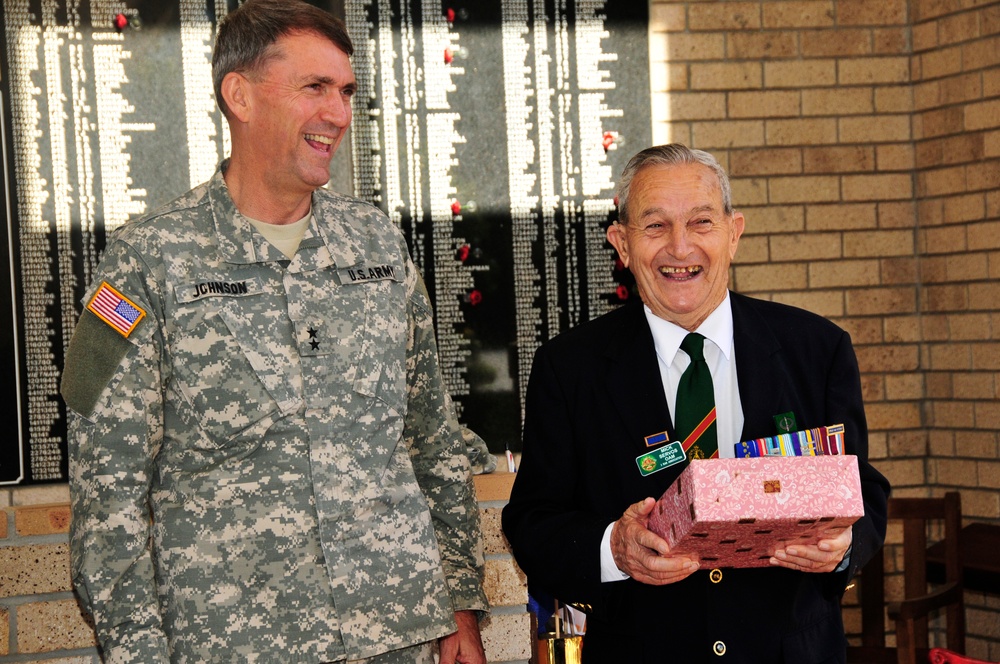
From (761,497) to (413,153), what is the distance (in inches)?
96.6

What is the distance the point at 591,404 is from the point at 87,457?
0.92 meters

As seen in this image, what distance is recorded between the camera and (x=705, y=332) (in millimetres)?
2104

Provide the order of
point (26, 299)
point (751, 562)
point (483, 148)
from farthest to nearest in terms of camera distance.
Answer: point (483, 148)
point (26, 299)
point (751, 562)

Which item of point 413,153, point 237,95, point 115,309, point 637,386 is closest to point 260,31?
point 237,95

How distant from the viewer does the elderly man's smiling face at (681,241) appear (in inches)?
83.1

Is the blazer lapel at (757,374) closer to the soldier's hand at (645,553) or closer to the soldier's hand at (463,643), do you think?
the soldier's hand at (645,553)

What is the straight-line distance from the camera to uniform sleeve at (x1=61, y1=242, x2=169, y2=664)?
1.91 metres

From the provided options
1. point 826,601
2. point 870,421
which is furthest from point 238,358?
point 870,421

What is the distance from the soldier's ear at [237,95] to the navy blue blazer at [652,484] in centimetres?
75

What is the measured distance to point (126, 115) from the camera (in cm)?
362

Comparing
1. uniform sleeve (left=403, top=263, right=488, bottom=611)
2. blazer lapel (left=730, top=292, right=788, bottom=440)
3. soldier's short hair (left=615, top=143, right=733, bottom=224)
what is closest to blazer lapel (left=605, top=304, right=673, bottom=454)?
blazer lapel (left=730, top=292, right=788, bottom=440)

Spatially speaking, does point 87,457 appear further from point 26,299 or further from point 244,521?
point 26,299

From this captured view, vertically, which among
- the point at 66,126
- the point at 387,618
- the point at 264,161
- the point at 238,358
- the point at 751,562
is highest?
the point at 66,126

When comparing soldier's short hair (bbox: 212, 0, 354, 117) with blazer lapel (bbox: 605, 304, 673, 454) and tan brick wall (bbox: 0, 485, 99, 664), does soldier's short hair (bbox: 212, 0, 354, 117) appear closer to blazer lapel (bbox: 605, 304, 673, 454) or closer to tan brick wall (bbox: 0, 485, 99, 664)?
blazer lapel (bbox: 605, 304, 673, 454)
